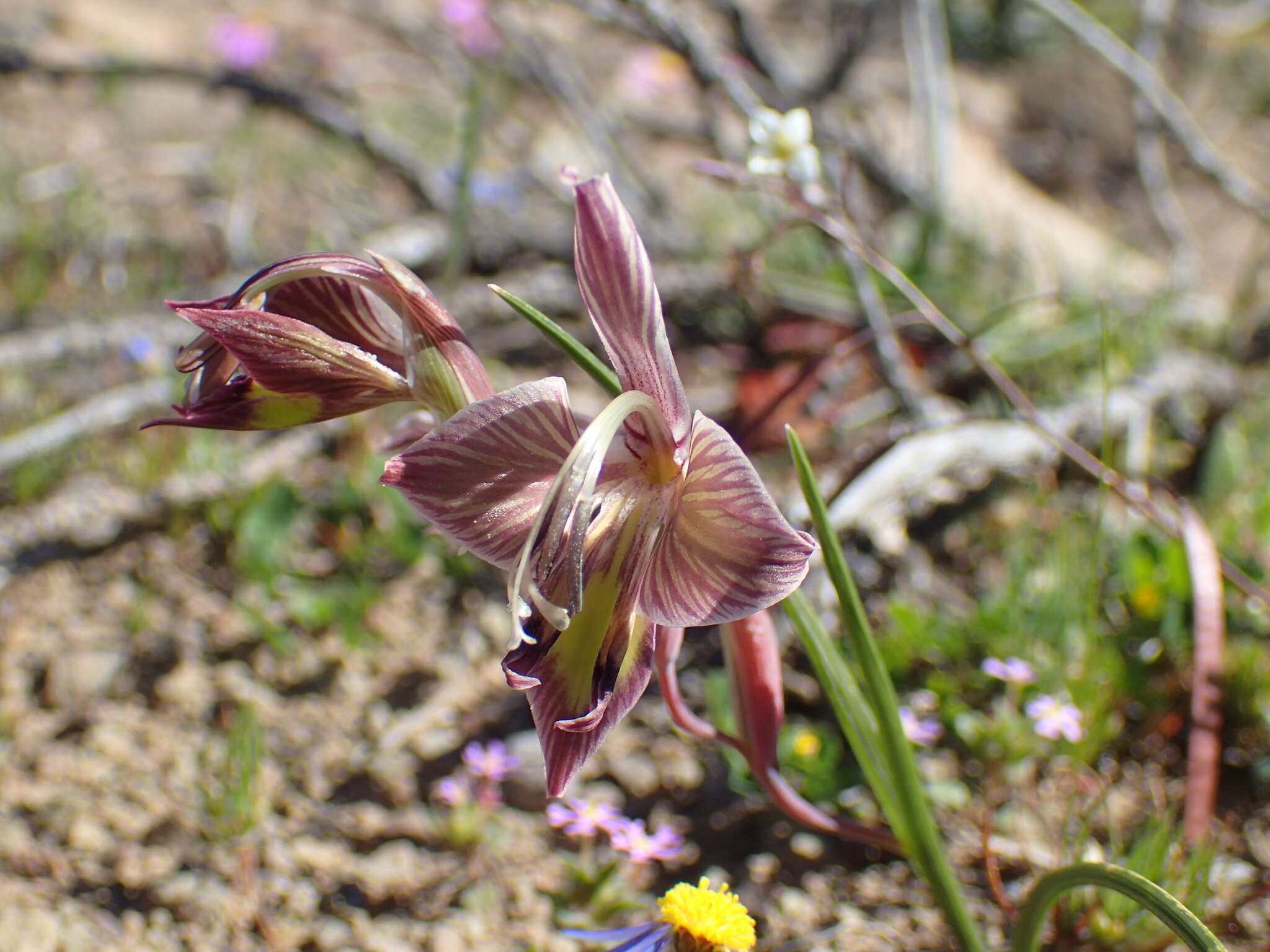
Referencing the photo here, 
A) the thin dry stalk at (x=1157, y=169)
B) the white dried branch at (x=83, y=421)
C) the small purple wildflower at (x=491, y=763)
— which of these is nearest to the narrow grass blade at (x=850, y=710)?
the small purple wildflower at (x=491, y=763)

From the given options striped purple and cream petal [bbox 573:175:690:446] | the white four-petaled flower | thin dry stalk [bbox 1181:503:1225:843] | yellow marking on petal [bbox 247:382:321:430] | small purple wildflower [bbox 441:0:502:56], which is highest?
striped purple and cream petal [bbox 573:175:690:446]

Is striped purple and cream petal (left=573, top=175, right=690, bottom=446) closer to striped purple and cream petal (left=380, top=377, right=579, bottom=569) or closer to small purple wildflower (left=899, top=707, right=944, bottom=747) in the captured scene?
striped purple and cream petal (left=380, top=377, right=579, bottom=569)

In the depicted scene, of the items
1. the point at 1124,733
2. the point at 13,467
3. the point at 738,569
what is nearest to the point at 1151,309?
the point at 1124,733

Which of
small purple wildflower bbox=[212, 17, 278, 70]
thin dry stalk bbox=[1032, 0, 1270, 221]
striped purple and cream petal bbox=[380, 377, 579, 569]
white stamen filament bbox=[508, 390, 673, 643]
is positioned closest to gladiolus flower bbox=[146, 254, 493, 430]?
striped purple and cream petal bbox=[380, 377, 579, 569]

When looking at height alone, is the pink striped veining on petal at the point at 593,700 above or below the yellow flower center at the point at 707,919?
above

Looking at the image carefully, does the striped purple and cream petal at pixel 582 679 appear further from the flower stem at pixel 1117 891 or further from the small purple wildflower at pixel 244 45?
the small purple wildflower at pixel 244 45
